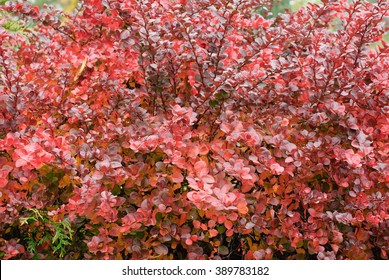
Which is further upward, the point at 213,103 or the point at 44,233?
the point at 213,103

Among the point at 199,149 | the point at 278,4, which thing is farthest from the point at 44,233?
the point at 278,4

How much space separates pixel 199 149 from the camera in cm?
206

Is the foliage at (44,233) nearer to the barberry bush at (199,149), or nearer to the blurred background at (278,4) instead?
the barberry bush at (199,149)

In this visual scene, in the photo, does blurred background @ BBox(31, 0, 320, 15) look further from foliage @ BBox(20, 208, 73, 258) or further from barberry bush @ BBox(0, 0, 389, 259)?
foliage @ BBox(20, 208, 73, 258)

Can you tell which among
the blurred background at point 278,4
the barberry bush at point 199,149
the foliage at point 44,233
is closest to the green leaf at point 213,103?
the barberry bush at point 199,149

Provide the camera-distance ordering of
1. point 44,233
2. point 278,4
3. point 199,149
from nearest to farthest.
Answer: point 199,149, point 44,233, point 278,4

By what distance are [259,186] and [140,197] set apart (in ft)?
1.73

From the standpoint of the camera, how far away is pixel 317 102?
223 centimetres

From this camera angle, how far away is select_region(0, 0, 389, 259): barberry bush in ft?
6.57

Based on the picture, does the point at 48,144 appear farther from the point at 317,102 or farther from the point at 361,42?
the point at 361,42

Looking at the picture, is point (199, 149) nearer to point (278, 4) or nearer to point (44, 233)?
point (44, 233)

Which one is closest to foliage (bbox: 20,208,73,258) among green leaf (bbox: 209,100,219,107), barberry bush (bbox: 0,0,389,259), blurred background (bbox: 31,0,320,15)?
barberry bush (bbox: 0,0,389,259)

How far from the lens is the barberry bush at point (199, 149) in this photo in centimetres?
200

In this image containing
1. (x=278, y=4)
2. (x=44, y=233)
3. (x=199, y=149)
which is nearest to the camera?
(x=199, y=149)
